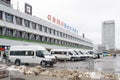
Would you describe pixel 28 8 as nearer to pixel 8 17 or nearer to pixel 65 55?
pixel 8 17

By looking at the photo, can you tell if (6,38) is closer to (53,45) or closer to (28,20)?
(28,20)

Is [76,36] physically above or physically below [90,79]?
above

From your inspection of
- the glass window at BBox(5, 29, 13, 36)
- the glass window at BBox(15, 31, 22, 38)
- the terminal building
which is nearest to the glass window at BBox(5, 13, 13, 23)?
the terminal building

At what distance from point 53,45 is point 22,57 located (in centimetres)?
4335

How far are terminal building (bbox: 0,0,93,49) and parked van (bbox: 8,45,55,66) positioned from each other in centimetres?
1416

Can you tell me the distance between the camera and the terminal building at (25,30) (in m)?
44.2

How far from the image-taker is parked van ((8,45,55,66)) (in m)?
25.8

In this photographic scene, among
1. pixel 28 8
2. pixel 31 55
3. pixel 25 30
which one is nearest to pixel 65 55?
pixel 31 55

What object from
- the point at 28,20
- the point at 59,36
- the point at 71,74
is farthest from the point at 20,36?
the point at 71,74

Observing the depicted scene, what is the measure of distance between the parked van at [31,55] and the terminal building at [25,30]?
14.2 m

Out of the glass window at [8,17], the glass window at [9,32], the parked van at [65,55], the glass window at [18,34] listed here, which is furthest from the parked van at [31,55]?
the glass window at [18,34]

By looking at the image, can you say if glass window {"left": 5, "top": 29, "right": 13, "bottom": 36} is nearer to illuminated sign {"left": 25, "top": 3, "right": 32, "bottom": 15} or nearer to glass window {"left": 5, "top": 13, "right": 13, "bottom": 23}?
glass window {"left": 5, "top": 13, "right": 13, "bottom": 23}

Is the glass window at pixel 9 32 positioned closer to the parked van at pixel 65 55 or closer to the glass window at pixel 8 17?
the glass window at pixel 8 17

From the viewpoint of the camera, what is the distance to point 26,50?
27.7 m
